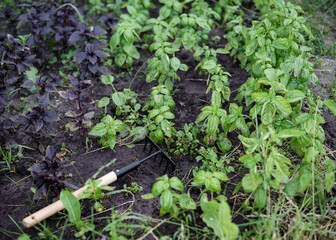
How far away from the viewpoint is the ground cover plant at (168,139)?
228cm

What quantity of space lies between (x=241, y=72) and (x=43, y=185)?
2406 mm

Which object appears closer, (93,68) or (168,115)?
(168,115)

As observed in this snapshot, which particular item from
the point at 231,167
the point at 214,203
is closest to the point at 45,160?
the point at 214,203

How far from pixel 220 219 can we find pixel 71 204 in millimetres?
1036

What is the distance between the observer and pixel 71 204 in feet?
7.50

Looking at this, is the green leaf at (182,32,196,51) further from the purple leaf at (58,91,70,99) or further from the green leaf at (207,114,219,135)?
the purple leaf at (58,91,70,99)

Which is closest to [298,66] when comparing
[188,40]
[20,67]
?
[188,40]

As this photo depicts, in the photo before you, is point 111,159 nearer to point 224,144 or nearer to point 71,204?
point 71,204

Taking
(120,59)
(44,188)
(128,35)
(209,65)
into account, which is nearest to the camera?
(44,188)

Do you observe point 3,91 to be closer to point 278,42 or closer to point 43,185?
point 43,185

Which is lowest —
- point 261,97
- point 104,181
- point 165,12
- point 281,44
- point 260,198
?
point 104,181

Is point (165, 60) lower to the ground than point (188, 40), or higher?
lower

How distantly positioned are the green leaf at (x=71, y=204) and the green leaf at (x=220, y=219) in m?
0.89

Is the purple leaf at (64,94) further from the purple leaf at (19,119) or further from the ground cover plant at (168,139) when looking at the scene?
the purple leaf at (19,119)
